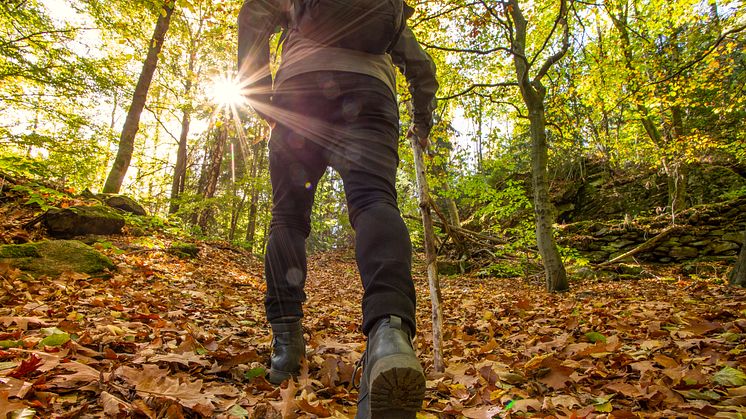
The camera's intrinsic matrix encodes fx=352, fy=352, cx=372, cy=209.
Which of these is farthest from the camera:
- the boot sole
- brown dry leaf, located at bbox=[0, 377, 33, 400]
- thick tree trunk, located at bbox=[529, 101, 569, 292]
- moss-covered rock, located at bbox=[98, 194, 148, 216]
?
moss-covered rock, located at bbox=[98, 194, 148, 216]

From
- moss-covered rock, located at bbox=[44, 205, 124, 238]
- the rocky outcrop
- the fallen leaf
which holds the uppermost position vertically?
the rocky outcrop

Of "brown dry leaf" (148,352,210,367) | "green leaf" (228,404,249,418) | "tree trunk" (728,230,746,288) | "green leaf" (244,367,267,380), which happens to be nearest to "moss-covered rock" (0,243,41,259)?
"brown dry leaf" (148,352,210,367)

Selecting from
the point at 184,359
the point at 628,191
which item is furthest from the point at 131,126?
the point at 628,191

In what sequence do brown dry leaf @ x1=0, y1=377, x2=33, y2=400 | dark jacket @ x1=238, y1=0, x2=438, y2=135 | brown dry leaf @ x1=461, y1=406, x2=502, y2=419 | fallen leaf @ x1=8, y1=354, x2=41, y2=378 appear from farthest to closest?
dark jacket @ x1=238, y1=0, x2=438, y2=135 → brown dry leaf @ x1=461, y1=406, x2=502, y2=419 → fallen leaf @ x1=8, y1=354, x2=41, y2=378 → brown dry leaf @ x1=0, y1=377, x2=33, y2=400

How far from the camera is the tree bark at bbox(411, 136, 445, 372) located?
70.5 inches

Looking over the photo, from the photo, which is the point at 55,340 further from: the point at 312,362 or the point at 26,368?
the point at 312,362

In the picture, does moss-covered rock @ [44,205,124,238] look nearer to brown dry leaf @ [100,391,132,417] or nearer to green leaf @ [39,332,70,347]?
green leaf @ [39,332,70,347]

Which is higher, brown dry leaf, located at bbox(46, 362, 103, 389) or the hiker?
the hiker

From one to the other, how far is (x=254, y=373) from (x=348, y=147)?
3.55 feet

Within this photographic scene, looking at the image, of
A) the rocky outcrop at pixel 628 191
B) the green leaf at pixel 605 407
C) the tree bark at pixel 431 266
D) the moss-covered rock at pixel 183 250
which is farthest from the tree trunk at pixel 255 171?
the green leaf at pixel 605 407

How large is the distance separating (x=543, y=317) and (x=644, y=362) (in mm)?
1607

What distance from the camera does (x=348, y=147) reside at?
1342 mm

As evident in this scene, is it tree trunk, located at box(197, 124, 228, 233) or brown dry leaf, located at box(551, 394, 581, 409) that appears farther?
tree trunk, located at box(197, 124, 228, 233)

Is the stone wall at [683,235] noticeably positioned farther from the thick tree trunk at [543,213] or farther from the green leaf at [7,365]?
the green leaf at [7,365]
